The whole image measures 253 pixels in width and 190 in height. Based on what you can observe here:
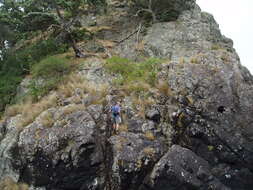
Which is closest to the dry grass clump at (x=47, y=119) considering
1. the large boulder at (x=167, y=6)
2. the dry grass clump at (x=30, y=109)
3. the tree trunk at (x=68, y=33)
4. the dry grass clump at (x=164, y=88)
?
the dry grass clump at (x=30, y=109)

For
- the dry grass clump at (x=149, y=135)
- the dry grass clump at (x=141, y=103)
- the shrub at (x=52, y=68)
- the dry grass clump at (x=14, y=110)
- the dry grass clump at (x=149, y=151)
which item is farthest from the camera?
the shrub at (x=52, y=68)

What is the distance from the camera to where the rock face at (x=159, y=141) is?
785 inches

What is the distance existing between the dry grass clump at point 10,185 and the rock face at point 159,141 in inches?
11.7

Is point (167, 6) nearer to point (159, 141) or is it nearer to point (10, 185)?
point (159, 141)

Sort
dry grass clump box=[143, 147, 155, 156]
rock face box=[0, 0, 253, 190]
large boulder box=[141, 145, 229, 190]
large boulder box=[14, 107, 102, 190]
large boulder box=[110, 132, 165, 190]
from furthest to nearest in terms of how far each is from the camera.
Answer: large boulder box=[14, 107, 102, 190], dry grass clump box=[143, 147, 155, 156], rock face box=[0, 0, 253, 190], large boulder box=[110, 132, 165, 190], large boulder box=[141, 145, 229, 190]

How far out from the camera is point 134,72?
26078mm

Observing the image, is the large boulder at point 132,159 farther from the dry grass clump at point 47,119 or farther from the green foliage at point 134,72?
the green foliage at point 134,72

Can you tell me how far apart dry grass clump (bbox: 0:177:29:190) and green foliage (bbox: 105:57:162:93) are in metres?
8.12

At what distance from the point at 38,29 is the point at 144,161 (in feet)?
51.8

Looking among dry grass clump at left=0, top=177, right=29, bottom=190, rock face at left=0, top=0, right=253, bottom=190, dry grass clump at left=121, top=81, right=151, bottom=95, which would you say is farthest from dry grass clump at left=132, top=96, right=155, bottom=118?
dry grass clump at left=0, top=177, right=29, bottom=190

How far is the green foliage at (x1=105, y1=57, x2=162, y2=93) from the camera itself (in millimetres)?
24578

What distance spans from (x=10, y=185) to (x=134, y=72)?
10.2m

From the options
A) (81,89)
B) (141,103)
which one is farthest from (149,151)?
(81,89)

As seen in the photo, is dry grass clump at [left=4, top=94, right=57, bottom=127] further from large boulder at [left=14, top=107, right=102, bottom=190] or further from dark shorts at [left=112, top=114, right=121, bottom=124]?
dark shorts at [left=112, top=114, right=121, bottom=124]
